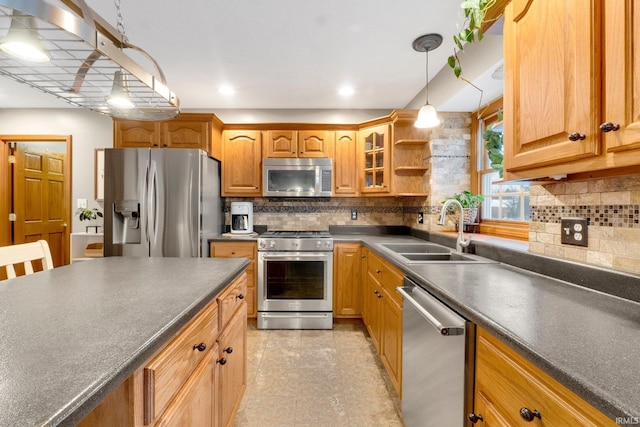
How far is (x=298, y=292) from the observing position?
295 centimetres

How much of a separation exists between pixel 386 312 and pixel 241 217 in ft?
6.53

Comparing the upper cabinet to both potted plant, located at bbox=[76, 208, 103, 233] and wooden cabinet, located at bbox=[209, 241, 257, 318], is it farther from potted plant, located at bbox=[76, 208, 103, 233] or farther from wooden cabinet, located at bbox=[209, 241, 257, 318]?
potted plant, located at bbox=[76, 208, 103, 233]

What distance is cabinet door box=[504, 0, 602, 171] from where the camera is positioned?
881 mm

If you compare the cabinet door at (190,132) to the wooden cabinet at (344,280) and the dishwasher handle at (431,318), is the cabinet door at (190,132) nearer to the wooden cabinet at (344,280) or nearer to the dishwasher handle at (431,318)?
the wooden cabinet at (344,280)

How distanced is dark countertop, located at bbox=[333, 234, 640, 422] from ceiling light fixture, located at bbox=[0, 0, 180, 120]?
55.8 inches

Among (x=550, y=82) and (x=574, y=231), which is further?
(x=574, y=231)

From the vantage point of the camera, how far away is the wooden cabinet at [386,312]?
1.73m

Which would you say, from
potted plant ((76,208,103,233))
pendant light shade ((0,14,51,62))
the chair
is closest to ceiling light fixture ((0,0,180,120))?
pendant light shade ((0,14,51,62))

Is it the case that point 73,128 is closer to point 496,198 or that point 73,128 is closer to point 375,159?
point 375,159

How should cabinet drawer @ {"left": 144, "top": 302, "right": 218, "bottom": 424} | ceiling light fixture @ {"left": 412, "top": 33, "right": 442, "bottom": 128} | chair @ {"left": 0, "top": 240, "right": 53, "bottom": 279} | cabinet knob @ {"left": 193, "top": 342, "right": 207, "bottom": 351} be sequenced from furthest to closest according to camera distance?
ceiling light fixture @ {"left": 412, "top": 33, "right": 442, "bottom": 128}
chair @ {"left": 0, "top": 240, "right": 53, "bottom": 279}
cabinet knob @ {"left": 193, "top": 342, "right": 207, "bottom": 351}
cabinet drawer @ {"left": 144, "top": 302, "right": 218, "bottom": 424}

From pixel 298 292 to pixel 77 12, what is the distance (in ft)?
8.20

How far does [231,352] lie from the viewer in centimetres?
138

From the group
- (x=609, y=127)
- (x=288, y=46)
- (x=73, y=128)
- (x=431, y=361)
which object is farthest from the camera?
(x=73, y=128)

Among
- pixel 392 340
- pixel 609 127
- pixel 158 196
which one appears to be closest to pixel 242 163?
pixel 158 196
